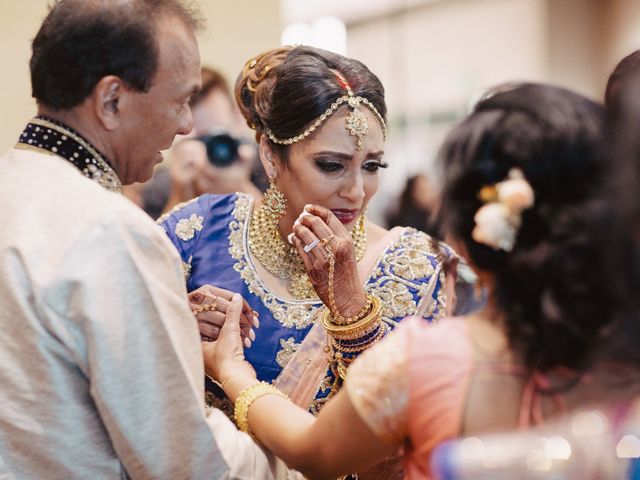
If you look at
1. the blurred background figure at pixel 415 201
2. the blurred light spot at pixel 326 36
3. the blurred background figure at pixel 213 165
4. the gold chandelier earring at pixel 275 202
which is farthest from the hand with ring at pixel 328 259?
the blurred light spot at pixel 326 36

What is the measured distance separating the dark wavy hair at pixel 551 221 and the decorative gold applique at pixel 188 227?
→ 103 cm

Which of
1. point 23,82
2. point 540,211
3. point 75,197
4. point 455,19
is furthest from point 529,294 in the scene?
point 455,19

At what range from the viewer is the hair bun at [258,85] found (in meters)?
2.04

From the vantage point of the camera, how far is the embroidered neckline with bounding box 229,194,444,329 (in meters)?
1.96

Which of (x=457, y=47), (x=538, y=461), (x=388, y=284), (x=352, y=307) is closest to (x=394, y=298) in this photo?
(x=388, y=284)

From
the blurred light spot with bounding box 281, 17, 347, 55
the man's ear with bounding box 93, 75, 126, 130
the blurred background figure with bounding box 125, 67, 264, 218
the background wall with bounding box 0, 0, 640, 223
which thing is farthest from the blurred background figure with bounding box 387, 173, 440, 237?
the man's ear with bounding box 93, 75, 126, 130

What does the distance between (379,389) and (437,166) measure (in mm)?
322

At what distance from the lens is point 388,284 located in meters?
1.98

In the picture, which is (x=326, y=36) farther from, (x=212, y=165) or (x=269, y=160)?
(x=269, y=160)

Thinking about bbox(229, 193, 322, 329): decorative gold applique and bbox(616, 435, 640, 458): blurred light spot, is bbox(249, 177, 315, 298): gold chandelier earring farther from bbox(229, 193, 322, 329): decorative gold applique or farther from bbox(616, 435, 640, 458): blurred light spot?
bbox(616, 435, 640, 458): blurred light spot

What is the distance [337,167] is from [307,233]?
22cm

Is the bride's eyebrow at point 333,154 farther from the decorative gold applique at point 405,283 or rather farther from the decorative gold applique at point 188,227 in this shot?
the decorative gold applique at point 188,227

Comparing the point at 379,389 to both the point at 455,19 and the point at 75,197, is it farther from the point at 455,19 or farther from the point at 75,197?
the point at 455,19

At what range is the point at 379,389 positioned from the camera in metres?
1.21
